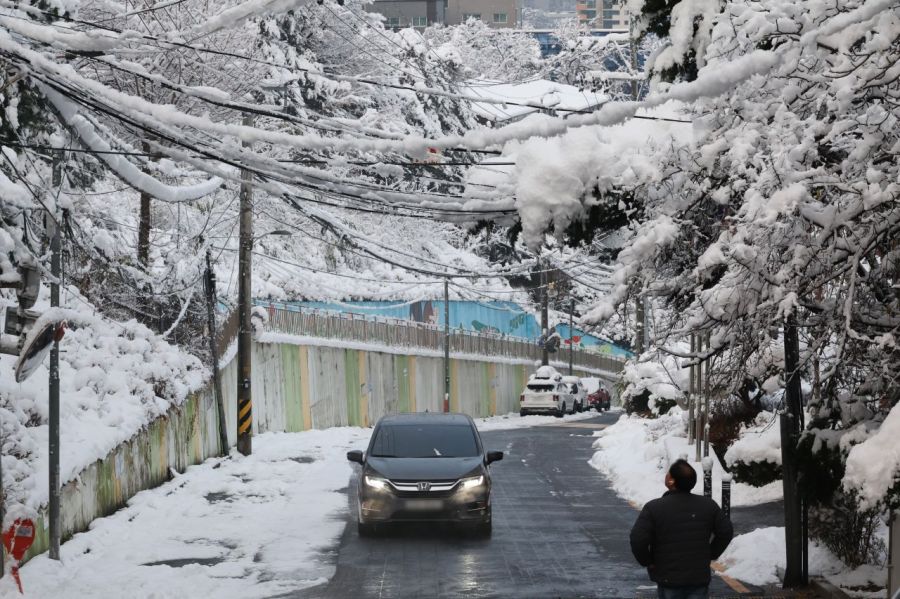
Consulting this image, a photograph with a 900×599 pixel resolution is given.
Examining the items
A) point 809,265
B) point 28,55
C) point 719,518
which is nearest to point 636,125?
point 809,265

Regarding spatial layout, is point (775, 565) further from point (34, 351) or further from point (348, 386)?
point (348, 386)

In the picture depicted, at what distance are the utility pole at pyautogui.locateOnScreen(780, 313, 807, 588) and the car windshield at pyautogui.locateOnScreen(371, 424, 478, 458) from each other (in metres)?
6.40

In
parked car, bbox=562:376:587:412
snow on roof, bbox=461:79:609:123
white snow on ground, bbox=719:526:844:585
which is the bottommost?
parked car, bbox=562:376:587:412

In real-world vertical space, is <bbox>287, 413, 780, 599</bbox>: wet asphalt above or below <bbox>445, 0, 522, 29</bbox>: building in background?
below

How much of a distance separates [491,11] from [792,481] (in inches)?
7143

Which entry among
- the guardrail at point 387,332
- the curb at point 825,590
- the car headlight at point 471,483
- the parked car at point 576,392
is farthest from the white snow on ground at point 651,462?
the parked car at point 576,392

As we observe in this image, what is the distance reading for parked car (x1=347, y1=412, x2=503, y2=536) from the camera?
17.2m

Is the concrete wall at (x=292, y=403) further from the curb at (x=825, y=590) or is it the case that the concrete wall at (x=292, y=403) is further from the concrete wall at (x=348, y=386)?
the curb at (x=825, y=590)

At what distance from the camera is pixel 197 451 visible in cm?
2889

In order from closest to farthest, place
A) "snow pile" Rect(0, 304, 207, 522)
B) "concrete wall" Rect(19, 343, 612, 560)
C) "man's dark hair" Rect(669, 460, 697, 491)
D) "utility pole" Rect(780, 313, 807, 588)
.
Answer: "man's dark hair" Rect(669, 460, 697, 491)
"utility pole" Rect(780, 313, 807, 588)
"snow pile" Rect(0, 304, 207, 522)
"concrete wall" Rect(19, 343, 612, 560)

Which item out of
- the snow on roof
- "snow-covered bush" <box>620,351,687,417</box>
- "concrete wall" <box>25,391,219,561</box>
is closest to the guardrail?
the snow on roof

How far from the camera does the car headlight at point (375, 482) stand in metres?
17.3

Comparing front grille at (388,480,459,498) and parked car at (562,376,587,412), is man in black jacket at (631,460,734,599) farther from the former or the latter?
parked car at (562,376,587,412)

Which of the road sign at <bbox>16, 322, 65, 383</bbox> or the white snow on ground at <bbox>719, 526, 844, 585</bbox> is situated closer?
the white snow on ground at <bbox>719, 526, 844, 585</bbox>
